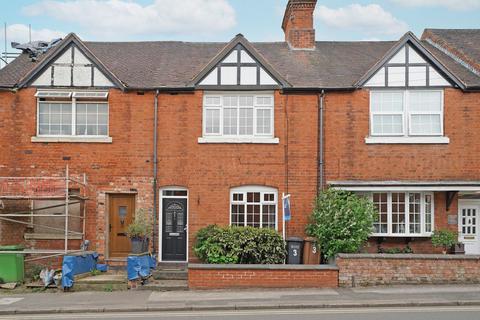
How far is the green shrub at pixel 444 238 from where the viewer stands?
719 inches

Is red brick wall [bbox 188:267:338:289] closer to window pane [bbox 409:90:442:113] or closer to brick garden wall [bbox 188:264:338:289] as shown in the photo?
brick garden wall [bbox 188:264:338:289]

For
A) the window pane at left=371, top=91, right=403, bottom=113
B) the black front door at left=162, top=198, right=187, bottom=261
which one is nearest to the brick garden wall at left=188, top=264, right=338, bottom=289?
the black front door at left=162, top=198, right=187, bottom=261

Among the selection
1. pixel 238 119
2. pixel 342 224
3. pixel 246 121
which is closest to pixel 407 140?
pixel 342 224

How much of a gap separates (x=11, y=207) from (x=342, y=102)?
11.2 metres

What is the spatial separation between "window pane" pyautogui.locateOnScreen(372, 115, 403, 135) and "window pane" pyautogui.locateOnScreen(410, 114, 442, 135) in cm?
44

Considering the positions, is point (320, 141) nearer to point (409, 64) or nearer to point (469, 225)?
point (409, 64)

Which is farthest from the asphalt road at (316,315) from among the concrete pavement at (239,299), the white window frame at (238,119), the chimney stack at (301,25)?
the chimney stack at (301,25)

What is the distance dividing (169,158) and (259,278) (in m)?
5.37

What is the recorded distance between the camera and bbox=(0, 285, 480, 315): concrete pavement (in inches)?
544

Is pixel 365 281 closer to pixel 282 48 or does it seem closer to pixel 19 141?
pixel 282 48

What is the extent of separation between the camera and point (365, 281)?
16312 mm

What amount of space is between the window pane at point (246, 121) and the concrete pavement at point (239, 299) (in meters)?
5.79

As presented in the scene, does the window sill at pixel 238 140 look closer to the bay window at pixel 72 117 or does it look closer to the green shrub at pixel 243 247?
the green shrub at pixel 243 247

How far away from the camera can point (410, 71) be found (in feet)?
63.0
